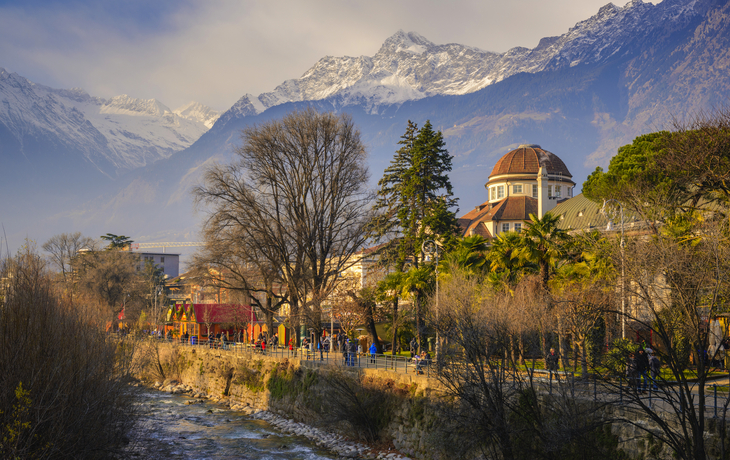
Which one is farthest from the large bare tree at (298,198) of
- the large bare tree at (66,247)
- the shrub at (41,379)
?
the large bare tree at (66,247)

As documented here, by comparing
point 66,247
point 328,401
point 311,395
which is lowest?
point 311,395

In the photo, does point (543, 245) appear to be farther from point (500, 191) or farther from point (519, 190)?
point (500, 191)

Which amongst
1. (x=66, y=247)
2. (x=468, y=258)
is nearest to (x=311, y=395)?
(x=468, y=258)

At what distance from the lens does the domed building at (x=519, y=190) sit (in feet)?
232

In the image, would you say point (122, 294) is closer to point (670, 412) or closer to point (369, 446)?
point (369, 446)

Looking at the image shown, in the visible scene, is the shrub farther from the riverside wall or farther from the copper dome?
the copper dome

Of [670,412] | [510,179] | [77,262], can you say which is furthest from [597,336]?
[77,262]

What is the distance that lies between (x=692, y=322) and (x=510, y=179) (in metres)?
65.4

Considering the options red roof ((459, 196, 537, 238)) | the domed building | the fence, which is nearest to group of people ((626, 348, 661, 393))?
the fence

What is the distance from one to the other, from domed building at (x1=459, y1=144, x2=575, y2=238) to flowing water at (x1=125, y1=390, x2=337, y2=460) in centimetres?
4306

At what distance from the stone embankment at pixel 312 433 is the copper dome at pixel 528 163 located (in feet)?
163

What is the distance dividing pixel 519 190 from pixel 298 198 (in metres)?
41.4

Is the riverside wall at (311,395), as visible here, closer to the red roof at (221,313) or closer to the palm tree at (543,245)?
the red roof at (221,313)

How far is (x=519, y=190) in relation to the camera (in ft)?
252
